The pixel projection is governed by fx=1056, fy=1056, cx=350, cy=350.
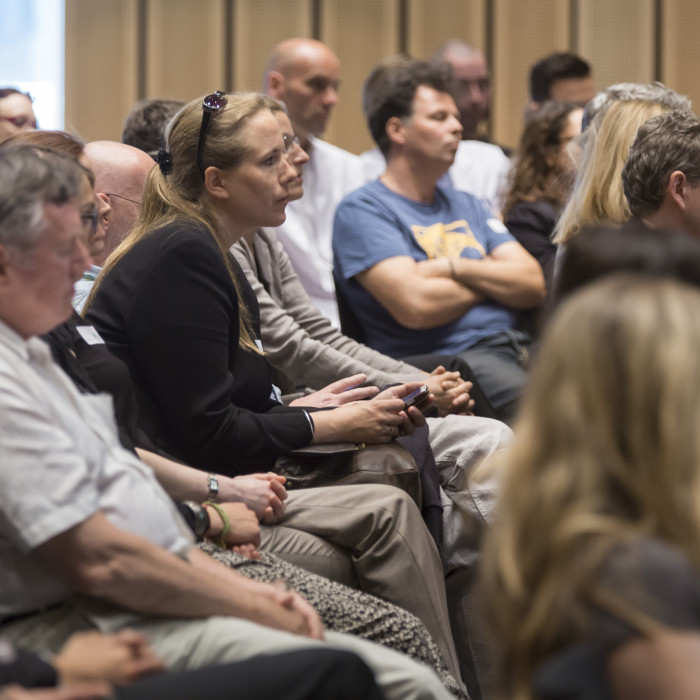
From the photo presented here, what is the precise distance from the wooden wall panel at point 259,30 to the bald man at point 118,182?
282 cm

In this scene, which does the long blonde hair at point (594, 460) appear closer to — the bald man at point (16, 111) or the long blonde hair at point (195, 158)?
the long blonde hair at point (195, 158)

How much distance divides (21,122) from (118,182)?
0.71 meters

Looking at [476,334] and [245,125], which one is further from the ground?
[245,125]

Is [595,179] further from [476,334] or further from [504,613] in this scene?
[504,613]

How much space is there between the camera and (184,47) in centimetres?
546

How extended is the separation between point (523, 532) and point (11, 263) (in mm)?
749

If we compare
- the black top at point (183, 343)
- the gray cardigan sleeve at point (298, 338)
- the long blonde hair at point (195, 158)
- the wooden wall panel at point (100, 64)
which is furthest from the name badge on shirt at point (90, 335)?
the wooden wall panel at point (100, 64)

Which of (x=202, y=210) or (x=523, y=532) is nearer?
(x=523, y=532)

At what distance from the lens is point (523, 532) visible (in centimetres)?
103

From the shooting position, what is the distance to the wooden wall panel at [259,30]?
5477 mm

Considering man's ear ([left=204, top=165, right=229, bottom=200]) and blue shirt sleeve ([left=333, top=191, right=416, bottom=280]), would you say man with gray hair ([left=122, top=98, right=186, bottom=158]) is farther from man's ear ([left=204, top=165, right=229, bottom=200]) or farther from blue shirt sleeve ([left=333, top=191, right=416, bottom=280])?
man's ear ([left=204, top=165, right=229, bottom=200])

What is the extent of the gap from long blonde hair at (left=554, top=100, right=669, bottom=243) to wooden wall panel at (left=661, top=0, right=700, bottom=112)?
2.81m

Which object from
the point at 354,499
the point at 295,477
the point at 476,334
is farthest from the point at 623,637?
the point at 476,334

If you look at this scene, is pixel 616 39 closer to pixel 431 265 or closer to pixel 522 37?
pixel 522 37
